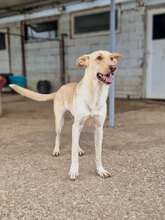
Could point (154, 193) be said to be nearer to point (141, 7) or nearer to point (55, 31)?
point (141, 7)

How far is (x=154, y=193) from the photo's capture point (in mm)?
1861

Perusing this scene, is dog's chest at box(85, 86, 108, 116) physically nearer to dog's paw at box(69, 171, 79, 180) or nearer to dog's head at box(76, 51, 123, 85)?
dog's head at box(76, 51, 123, 85)

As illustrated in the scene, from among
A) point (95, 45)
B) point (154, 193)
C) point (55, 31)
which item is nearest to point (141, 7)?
point (95, 45)

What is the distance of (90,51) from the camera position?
8.12 m

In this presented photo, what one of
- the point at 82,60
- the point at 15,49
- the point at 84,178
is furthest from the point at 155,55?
the point at 15,49

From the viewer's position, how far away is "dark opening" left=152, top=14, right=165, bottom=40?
6723 mm

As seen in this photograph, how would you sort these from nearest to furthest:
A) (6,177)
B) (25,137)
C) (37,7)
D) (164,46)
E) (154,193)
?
(154,193) < (6,177) < (25,137) < (164,46) < (37,7)

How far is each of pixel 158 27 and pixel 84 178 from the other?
6248mm

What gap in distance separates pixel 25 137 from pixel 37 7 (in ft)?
23.9

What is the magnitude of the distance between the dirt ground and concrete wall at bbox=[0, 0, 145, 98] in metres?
3.87

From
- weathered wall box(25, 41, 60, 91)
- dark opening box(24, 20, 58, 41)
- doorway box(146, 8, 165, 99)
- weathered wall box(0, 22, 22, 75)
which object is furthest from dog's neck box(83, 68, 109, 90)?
weathered wall box(0, 22, 22, 75)

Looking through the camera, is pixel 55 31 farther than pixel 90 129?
Yes

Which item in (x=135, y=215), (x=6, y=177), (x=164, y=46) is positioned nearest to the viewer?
(x=135, y=215)

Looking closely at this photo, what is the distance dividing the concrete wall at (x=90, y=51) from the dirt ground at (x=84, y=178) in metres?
3.87
